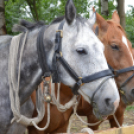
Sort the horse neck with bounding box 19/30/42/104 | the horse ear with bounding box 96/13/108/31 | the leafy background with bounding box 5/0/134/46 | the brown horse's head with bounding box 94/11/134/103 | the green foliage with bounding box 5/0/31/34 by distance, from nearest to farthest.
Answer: the horse neck with bounding box 19/30/42/104, the brown horse's head with bounding box 94/11/134/103, the horse ear with bounding box 96/13/108/31, the green foliage with bounding box 5/0/31/34, the leafy background with bounding box 5/0/134/46

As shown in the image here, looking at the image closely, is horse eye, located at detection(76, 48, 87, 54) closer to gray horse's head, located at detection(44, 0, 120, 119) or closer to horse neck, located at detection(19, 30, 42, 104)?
gray horse's head, located at detection(44, 0, 120, 119)

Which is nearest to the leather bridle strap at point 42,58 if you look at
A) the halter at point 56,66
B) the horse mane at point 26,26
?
the halter at point 56,66

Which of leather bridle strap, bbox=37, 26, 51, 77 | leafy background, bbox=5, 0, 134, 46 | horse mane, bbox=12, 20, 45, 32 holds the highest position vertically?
horse mane, bbox=12, 20, 45, 32

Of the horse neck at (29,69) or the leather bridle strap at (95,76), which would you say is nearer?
the leather bridle strap at (95,76)

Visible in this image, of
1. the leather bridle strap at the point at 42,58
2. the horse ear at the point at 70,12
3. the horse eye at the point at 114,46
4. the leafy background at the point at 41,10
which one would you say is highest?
the horse ear at the point at 70,12

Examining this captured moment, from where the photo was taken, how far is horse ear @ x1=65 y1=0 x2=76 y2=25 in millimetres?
1578

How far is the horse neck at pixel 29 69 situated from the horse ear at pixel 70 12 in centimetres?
38

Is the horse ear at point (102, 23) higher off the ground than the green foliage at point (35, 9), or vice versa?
the horse ear at point (102, 23)

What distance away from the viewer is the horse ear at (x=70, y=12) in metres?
1.58

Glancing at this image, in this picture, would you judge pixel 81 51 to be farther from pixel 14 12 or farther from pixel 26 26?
pixel 14 12

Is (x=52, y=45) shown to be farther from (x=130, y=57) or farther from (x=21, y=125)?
(x=130, y=57)

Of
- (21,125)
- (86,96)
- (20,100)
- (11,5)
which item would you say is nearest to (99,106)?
(86,96)

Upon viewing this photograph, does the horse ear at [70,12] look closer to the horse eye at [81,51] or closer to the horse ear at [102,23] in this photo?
the horse eye at [81,51]

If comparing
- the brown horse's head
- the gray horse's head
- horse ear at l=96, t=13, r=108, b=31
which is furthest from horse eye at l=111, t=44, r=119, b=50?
the gray horse's head
